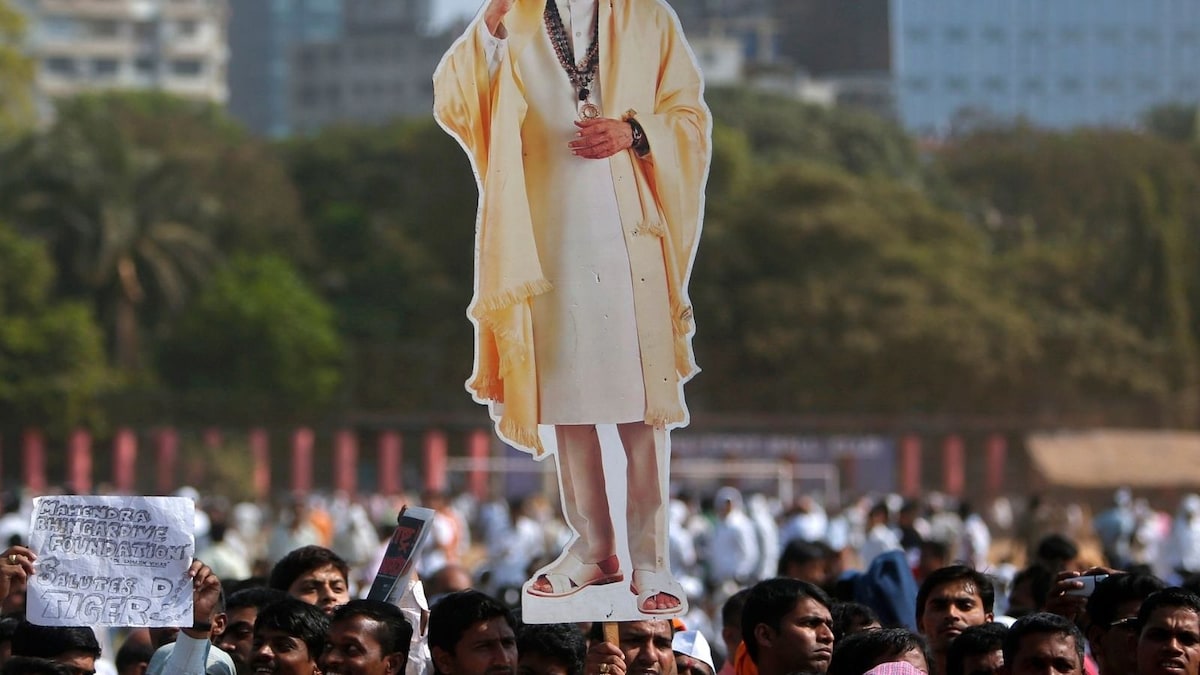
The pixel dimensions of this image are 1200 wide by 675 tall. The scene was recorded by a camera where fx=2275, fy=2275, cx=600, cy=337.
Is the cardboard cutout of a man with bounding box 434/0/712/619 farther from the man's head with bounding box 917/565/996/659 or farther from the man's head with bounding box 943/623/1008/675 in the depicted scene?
the man's head with bounding box 917/565/996/659

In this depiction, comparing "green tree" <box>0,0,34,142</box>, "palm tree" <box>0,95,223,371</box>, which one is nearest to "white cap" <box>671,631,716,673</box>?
"green tree" <box>0,0,34,142</box>

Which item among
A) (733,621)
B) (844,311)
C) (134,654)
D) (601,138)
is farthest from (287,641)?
(844,311)

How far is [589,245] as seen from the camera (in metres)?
6.90

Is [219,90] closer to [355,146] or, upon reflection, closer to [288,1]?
[288,1]

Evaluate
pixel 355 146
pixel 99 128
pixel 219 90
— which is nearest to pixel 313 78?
pixel 219 90

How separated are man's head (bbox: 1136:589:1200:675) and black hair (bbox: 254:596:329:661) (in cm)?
235

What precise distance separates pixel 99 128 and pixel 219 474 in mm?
8943

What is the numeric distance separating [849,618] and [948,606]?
0.33 m

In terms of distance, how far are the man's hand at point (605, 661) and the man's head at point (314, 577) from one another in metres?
1.29

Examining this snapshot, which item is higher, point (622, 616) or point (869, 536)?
point (622, 616)

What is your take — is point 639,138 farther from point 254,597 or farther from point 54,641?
point 54,641

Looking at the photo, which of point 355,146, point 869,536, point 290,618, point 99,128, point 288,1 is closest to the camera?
point 290,618

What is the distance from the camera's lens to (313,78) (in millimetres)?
113375

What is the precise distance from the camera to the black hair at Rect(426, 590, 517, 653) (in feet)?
21.9
